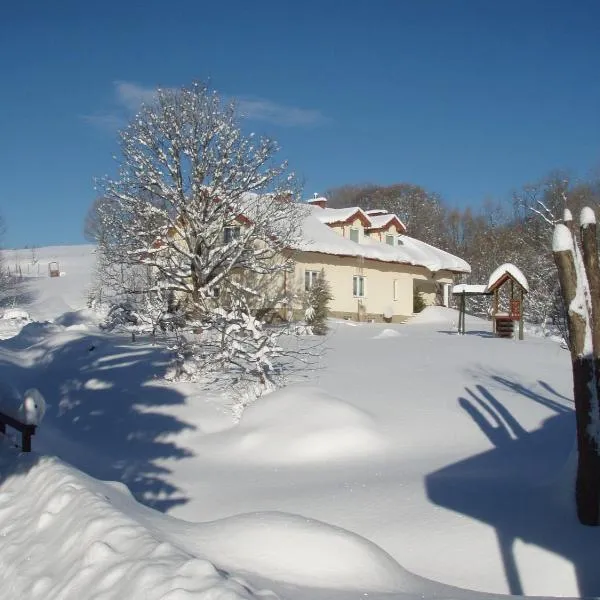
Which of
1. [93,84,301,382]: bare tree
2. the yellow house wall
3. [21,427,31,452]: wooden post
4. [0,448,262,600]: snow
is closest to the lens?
[0,448,262,600]: snow

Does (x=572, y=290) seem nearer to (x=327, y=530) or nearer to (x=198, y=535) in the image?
(x=327, y=530)

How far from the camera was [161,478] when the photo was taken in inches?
446

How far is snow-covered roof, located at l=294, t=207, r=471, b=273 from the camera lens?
113 ft

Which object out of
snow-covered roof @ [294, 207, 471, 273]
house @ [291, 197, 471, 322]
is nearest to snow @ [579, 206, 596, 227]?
snow-covered roof @ [294, 207, 471, 273]

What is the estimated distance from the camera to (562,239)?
768 cm

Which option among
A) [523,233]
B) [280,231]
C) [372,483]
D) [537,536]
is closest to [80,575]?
[537,536]

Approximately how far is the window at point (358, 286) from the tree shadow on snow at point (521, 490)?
924 inches

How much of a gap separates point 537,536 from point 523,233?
43485mm

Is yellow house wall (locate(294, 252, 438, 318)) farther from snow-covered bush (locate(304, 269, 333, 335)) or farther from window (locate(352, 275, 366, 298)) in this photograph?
snow-covered bush (locate(304, 269, 333, 335))

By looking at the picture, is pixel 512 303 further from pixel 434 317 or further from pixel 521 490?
pixel 521 490

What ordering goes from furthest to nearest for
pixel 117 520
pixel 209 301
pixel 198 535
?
pixel 209 301, pixel 198 535, pixel 117 520

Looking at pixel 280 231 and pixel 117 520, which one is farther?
pixel 280 231

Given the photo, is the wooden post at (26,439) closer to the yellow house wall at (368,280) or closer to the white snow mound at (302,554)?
the white snow mound at (302,554)

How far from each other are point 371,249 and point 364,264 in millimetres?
1017
